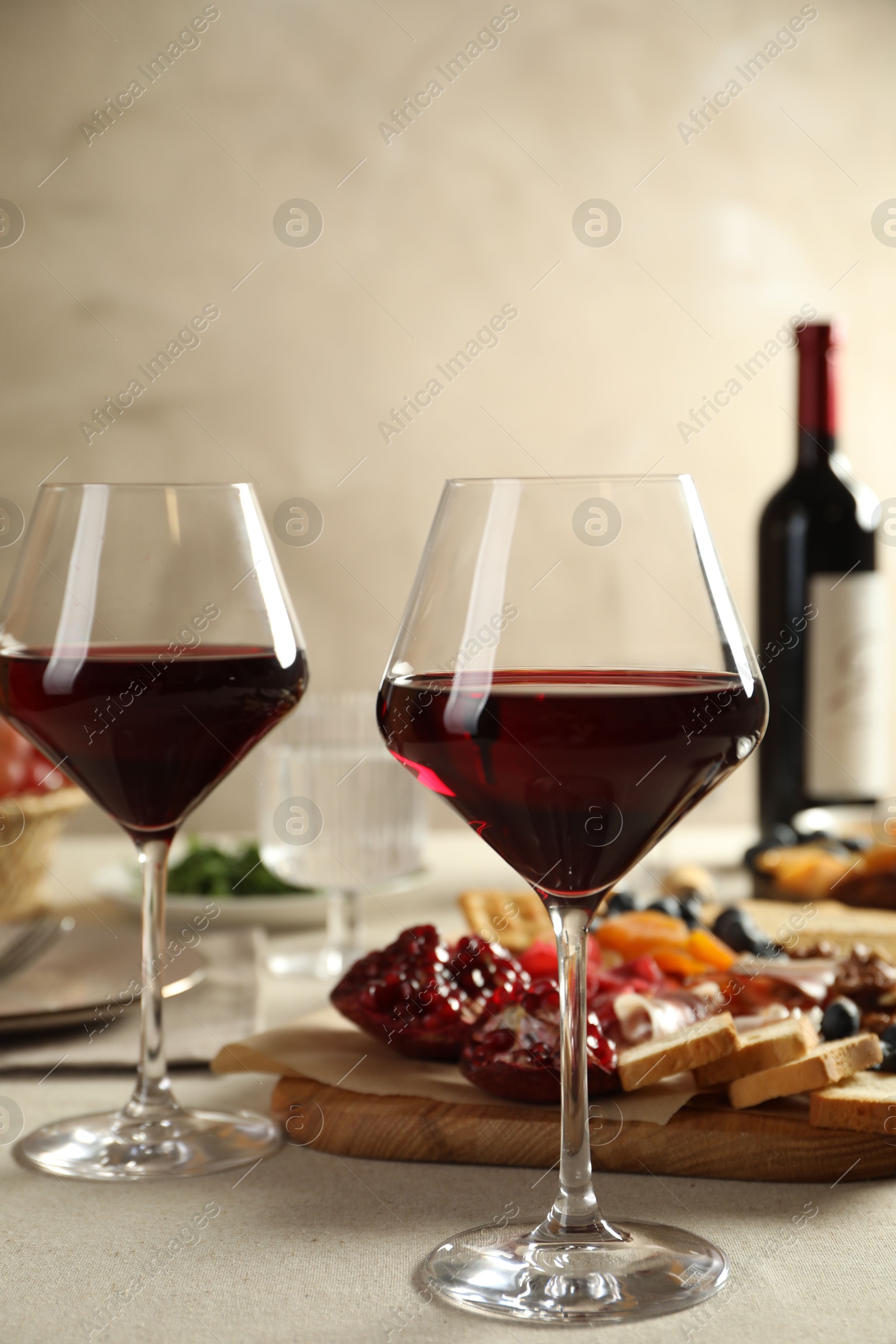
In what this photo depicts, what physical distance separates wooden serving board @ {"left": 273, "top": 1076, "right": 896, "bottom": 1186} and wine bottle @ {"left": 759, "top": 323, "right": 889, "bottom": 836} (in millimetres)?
783

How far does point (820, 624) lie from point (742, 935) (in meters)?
0.52

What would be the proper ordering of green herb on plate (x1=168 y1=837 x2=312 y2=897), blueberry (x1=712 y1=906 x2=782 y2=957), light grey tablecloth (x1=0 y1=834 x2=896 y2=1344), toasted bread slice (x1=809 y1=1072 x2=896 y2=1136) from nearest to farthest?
light grey tablecloth (x1=0 y1=834 x2=896 y2=1344) → toasted bread slice (x1=809 y1=1072 x2=896 y2=1136) → blueberry (x1=712 y1=906 x2=782 y2=957) → green herb on plate (x1=168 y1=837 x2=312 y2=897)

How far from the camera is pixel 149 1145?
0.73 metres

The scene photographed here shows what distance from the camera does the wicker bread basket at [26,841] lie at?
1.22m

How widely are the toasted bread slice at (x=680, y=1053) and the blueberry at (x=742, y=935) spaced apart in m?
0.32

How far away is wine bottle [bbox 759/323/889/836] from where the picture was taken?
4.77ft

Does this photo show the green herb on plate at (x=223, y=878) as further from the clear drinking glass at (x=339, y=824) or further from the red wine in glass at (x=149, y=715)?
the red wine in glass at (x=149, y=715)

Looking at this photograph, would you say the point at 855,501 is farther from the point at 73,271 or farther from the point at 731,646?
the point at 73,271

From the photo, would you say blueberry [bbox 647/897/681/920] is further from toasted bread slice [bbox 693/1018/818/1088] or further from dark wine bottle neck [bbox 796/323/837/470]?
dark wine bottle neck [bbox 796/323/837/470]

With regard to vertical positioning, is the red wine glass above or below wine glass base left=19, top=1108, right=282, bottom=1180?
above

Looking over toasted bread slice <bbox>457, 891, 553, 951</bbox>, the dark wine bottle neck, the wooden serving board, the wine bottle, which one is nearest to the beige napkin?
the wooden serving board

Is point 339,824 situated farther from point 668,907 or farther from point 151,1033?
point 151,1033

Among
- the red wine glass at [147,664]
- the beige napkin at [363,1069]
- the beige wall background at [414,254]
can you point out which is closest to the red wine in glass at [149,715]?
the red wine glass at [147,664]

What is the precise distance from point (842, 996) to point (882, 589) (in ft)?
2.44
